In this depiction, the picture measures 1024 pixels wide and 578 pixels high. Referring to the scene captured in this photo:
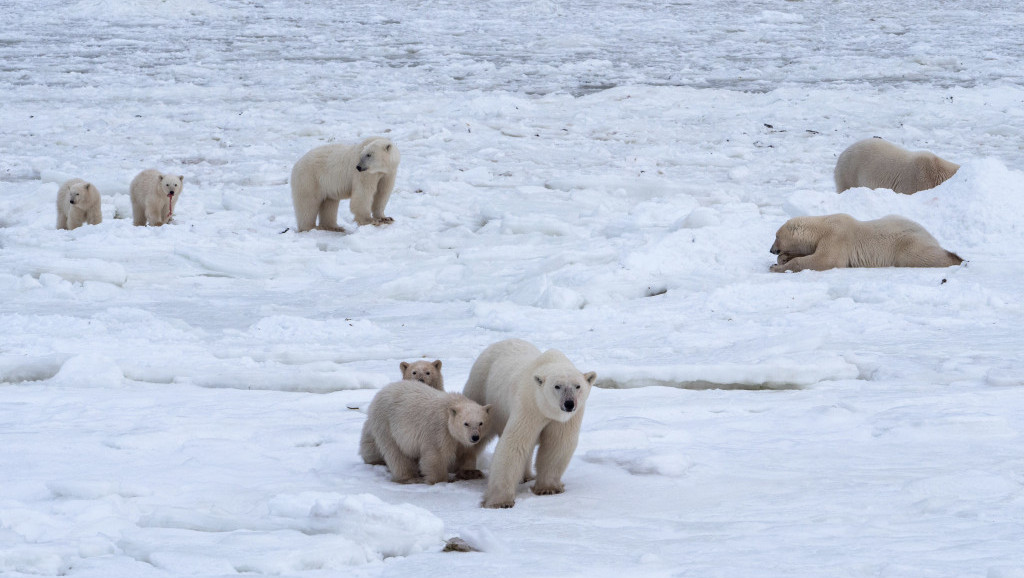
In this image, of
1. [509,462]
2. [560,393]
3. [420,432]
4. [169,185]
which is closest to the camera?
[560,393]

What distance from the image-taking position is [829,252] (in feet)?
24.3

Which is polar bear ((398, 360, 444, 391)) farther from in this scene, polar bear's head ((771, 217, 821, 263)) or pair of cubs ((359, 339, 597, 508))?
polar bear's head ((771, 217, 821, 263))

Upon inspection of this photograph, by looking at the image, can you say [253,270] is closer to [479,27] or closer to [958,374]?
[958,374]

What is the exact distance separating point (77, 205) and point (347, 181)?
8.52ft

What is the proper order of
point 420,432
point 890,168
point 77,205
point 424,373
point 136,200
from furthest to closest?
point 136,200 → point 77,205 → point 890,168 → point 424,373 → point 420,432

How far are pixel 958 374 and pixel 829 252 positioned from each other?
7.97 feet

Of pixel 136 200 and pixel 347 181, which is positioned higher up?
pixel 347 181

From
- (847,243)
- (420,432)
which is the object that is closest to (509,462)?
(420,432)

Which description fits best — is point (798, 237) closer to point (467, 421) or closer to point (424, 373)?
point (424, 373)

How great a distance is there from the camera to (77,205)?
1008 cm

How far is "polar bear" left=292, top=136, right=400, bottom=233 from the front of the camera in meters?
9.94

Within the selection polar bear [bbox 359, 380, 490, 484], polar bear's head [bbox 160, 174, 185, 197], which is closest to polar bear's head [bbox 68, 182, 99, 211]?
polar bear's head [bbox 160, 174, 185, 197]

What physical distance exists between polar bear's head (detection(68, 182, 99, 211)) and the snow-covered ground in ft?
1.02

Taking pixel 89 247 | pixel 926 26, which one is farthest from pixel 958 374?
pixel 926 26
